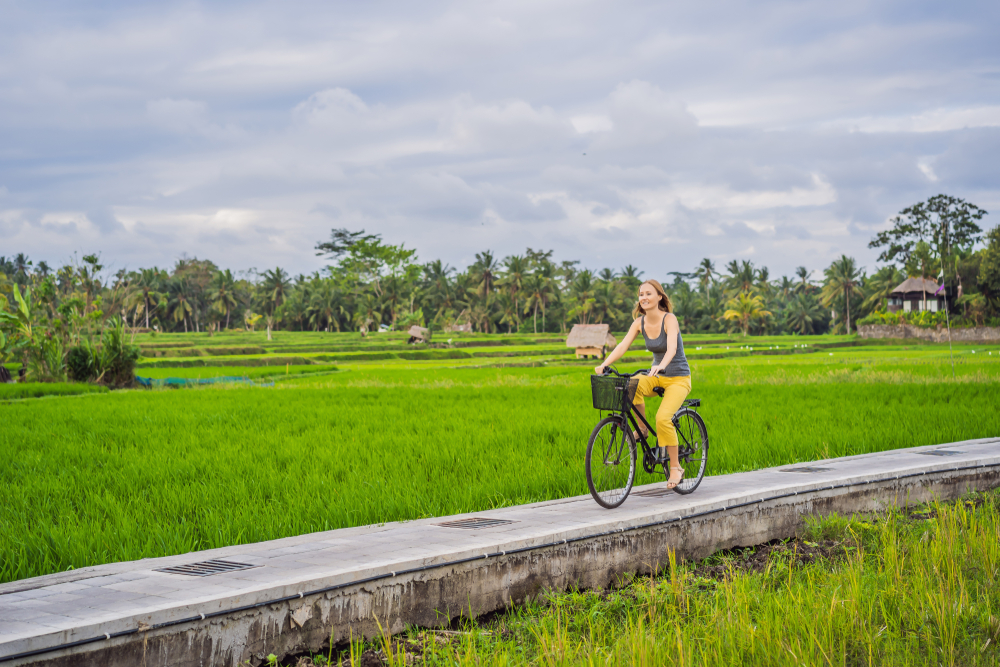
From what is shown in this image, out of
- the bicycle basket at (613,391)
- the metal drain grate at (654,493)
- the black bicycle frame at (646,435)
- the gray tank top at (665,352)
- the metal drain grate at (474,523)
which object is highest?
Result: the gray tank top at (665,352)

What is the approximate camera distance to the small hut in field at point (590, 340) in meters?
36.4

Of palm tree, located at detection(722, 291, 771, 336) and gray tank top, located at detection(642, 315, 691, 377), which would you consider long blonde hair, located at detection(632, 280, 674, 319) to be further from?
palm tree, located at detection(722, 291, 771, 336)

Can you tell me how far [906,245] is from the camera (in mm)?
57625

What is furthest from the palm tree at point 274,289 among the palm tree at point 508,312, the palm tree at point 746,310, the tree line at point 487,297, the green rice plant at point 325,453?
the green rice plant at point 325,453

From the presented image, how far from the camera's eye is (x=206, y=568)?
3396 mm

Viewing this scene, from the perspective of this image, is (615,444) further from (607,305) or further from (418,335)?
(607,305)

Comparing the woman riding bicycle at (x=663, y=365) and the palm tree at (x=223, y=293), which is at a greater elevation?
the palm tree at (x=223, y=293)

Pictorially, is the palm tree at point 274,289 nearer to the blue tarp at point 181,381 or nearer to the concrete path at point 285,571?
the blue tarp at point 181,381

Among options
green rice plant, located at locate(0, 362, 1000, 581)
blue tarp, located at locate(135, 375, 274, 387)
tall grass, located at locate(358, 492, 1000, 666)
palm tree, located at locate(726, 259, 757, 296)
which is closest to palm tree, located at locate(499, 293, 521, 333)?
palm tree, located at locate(726, 259, 757, 296)

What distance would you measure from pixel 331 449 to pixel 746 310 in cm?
5684

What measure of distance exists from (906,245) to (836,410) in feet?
179

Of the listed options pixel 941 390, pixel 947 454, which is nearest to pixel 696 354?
pixel 941 390

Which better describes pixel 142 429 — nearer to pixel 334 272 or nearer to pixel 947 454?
pixel 947 454

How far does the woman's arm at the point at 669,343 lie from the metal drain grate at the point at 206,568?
9.07 feet
